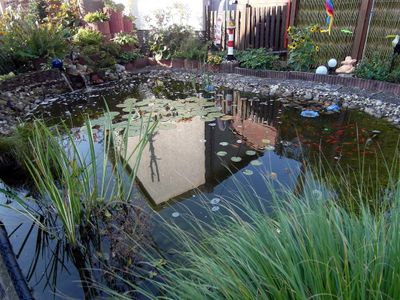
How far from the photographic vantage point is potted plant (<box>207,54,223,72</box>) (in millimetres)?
6117

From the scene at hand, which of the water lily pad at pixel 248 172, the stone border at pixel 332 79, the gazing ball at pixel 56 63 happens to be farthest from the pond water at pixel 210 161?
the stone border at pixel 332 79

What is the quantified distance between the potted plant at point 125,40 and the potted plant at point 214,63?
6.76 feet

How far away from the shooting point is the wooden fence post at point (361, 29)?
4978 millimetres

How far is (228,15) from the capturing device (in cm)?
652

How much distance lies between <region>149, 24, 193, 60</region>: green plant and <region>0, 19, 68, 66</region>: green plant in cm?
222

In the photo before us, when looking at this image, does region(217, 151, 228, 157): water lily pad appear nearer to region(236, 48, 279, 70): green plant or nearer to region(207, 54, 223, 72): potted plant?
region(236, 48, 279, 70): green plant

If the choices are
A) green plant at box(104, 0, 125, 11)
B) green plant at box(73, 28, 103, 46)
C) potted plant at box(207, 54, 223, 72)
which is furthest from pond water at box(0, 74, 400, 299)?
green plant at box(104, 0, 125, 11)

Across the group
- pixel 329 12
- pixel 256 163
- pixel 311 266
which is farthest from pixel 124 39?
pixel 311 266

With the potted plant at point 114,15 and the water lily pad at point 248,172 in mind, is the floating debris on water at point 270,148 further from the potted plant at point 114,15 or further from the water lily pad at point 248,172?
the potted plant at point 114,15

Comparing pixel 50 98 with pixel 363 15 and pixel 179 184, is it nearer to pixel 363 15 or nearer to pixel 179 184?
pixel 179 184

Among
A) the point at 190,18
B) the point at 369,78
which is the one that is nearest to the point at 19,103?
the point at 369,78

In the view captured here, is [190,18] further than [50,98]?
Yes

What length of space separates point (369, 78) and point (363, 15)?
4.22 ft

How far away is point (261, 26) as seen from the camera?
6.36 metres
